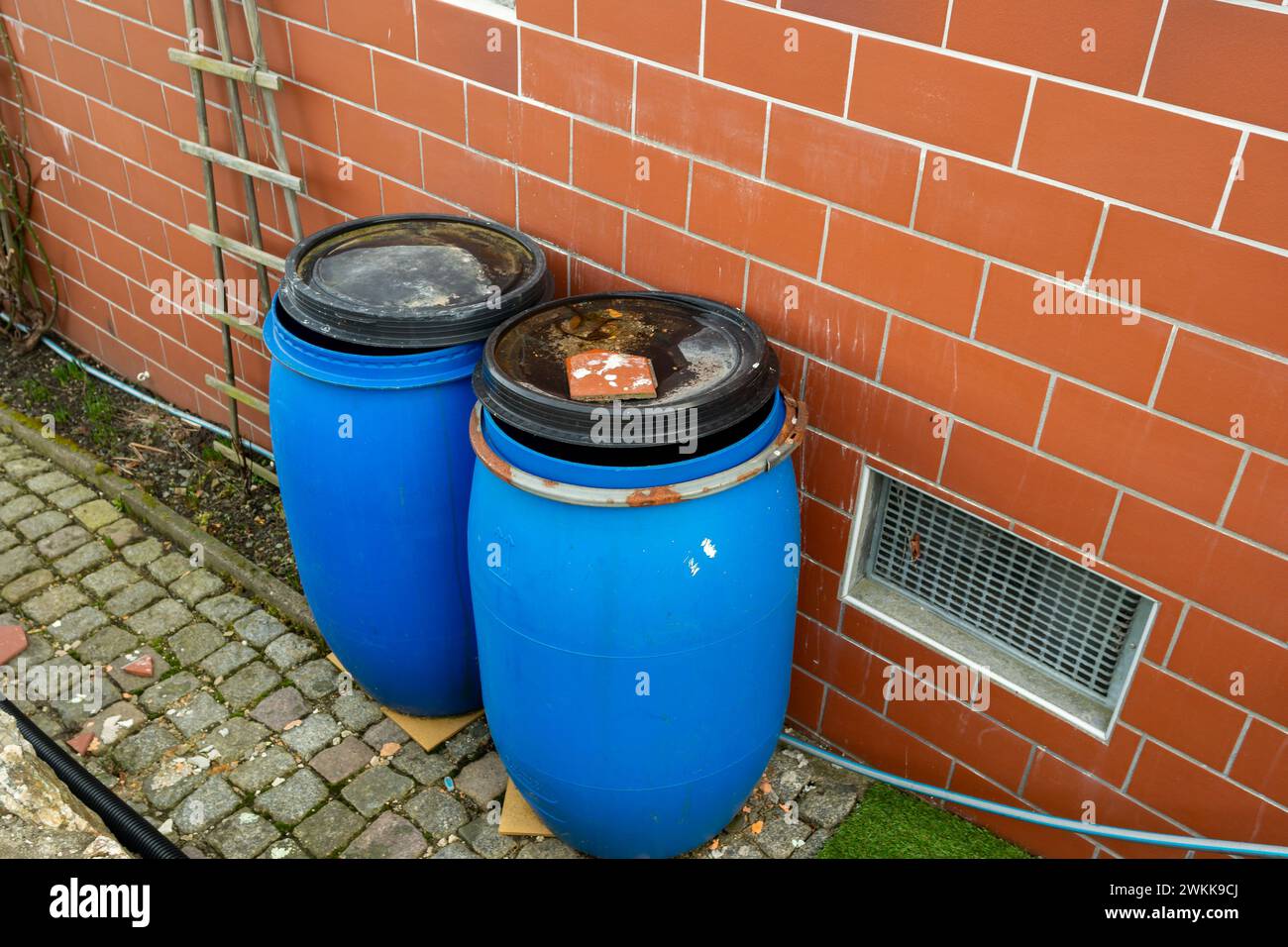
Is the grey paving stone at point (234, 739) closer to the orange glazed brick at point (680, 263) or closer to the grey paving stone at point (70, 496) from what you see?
the grey paving stone at point (70, 496)

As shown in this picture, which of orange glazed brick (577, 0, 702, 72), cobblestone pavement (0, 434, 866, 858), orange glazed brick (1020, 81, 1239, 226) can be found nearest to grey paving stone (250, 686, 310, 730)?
cobblestone pavement (0, 434, 866, 858)

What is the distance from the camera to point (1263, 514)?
2410mm

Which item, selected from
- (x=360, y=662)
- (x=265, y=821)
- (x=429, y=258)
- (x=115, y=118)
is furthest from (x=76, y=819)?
(x=115, y=118)

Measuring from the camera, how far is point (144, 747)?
3588 mm

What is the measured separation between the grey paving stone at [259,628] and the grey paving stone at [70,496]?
1.13 metres

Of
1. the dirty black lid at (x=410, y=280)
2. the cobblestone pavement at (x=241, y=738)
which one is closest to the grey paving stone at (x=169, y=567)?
the cobblestone pavement at (x=241, y=738)

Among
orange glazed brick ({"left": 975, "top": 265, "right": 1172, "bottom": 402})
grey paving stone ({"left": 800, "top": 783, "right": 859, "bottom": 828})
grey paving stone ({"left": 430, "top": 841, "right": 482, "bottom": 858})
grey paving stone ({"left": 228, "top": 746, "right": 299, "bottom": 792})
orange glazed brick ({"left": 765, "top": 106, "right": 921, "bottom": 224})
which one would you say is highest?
orange glazed brick ({"left": 765, "top": 106, "right": 921, "bottom": 224})

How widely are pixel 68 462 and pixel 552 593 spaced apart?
3.19 m

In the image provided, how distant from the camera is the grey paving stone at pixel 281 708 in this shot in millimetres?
3691

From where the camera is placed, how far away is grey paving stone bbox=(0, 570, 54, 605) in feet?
13.7

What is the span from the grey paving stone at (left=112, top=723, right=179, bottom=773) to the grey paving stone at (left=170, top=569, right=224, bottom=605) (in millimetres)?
644

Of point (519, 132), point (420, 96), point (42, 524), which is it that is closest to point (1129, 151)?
point (519, 132)

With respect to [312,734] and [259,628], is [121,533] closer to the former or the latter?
[259,628]

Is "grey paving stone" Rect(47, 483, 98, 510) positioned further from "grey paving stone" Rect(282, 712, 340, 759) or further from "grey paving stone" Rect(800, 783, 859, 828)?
"grey paving stone" Rect(800, 783, 859, 828)
